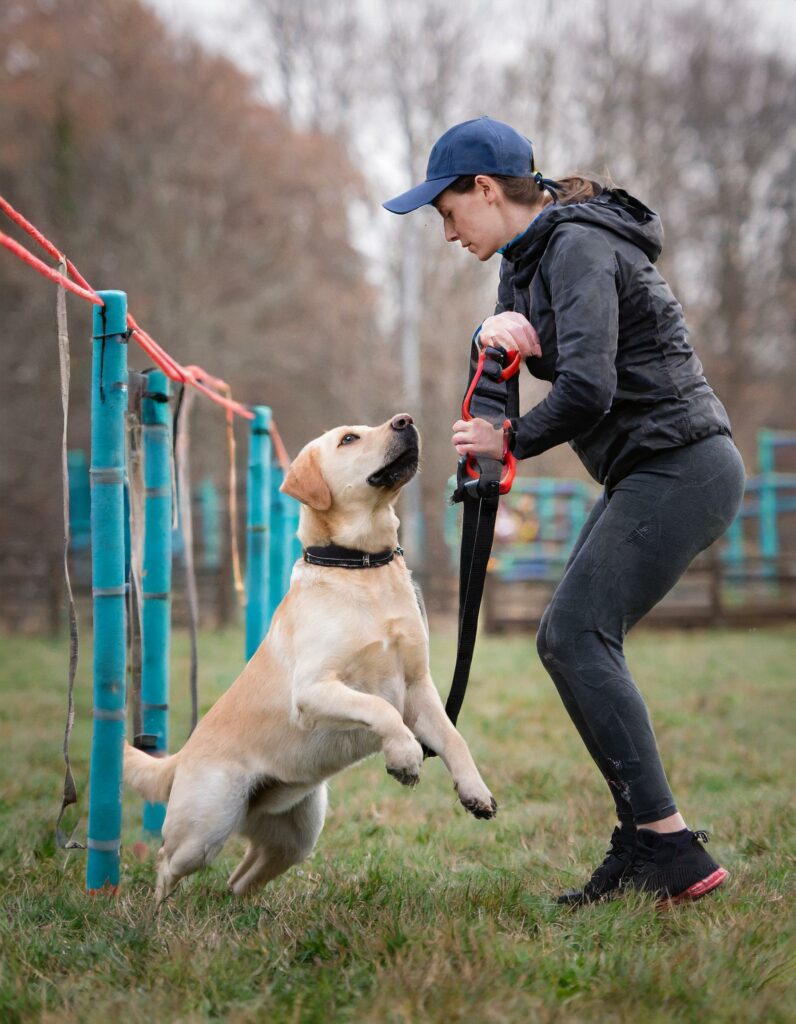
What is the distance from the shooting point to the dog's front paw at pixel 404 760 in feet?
9.71

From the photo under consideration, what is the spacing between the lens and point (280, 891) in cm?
335

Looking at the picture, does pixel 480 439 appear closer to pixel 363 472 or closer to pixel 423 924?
pixel 363 472

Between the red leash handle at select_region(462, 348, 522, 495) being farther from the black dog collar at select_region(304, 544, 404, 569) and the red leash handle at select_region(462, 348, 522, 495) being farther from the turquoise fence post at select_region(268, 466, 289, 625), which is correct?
the turquoise fence post at select_region(268, 466, 289, 625)

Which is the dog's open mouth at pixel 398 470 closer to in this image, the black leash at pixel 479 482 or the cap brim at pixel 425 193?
the black leash at pixel 479 482

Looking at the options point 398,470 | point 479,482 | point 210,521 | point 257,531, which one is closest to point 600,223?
point 479,482

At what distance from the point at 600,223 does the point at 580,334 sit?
14.5 inches

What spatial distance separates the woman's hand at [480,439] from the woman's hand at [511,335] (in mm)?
221

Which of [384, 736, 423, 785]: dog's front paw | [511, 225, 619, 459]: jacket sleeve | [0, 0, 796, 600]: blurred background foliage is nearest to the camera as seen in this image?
[511, 225, 619, 459]: jacket sleeve

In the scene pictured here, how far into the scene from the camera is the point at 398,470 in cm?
355

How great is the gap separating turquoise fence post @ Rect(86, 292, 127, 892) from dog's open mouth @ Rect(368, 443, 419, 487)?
2.67 feet

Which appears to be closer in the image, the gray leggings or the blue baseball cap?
the gray leggings

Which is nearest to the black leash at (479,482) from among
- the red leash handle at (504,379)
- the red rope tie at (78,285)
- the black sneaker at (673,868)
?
the red leash handle at (504,379)

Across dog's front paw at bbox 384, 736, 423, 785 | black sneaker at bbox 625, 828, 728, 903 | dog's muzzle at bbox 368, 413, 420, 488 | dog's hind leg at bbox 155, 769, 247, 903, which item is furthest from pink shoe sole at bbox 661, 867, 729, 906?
dog's muzzle at bbox 368, 413, 420, 488

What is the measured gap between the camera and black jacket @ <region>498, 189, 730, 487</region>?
2732 mm
